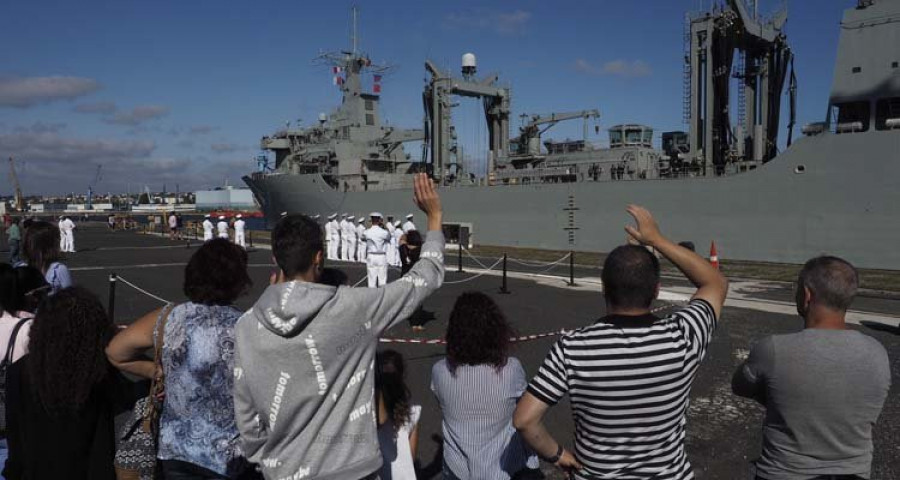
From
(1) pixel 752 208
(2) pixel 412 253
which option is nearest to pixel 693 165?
(1) pixel 752 208

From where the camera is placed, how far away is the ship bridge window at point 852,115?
19.0 metres

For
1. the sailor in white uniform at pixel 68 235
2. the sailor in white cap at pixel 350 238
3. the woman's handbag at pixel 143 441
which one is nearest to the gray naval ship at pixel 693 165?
the sailor in white cap at pixel 350 238

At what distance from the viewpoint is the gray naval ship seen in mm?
18500

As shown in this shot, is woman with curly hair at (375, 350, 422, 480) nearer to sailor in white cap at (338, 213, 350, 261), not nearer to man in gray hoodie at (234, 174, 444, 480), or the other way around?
man in gray hoodie at (234, 174, 444, 480)

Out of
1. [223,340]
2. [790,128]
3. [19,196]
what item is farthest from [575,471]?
[19,196]

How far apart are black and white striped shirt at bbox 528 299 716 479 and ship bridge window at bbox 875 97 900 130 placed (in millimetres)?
20369

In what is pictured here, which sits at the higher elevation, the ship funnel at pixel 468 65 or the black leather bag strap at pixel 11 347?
the ship funnel at pixel 468 65

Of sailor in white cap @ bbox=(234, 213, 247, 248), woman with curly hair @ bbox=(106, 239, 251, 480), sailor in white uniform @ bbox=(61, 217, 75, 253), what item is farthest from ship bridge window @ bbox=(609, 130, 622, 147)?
woman with curly hair @ bbox=(106, 239, 251, 480)

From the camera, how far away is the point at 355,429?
221cm

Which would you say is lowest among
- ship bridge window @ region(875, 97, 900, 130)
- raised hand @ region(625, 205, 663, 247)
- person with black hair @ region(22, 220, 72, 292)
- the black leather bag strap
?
the black leather bag strap

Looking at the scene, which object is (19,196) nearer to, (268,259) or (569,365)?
(268,259)

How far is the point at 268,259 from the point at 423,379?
16.3 m

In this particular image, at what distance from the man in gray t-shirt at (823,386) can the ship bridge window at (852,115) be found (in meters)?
20.1

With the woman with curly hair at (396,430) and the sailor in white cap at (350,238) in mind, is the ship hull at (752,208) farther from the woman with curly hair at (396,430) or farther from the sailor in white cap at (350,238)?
the woman with curly hair at (396,430)
